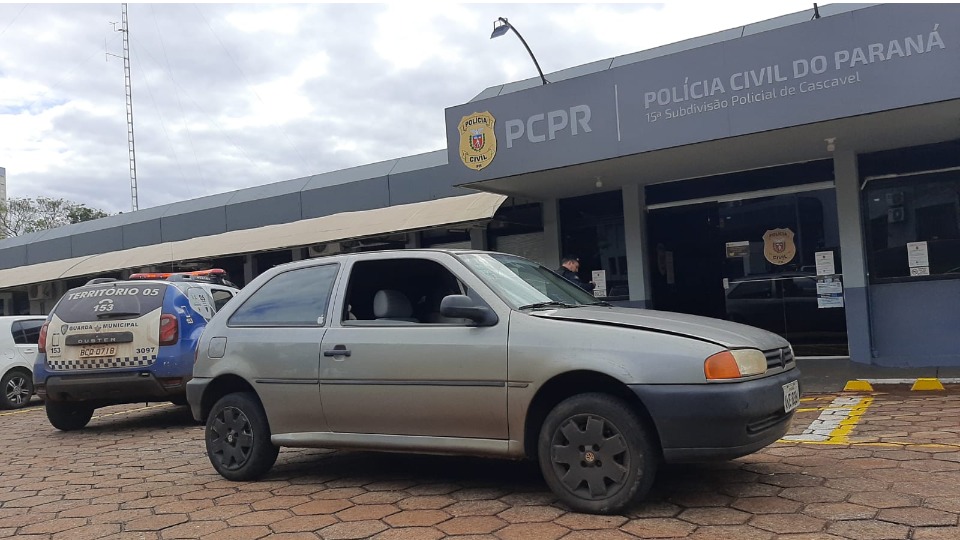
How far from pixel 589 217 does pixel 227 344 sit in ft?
25.7

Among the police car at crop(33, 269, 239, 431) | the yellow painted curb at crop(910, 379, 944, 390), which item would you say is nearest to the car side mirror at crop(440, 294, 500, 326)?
the police car at crop(33, 269, 239, 431)

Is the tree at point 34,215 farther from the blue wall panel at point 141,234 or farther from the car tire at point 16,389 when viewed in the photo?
the car tire at point 16,389

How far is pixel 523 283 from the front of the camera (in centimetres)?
473

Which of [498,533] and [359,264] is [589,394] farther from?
[359,264]

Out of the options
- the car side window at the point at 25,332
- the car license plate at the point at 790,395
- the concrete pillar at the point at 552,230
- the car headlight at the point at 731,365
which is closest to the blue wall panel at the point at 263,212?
the car side window at the point at 25,332

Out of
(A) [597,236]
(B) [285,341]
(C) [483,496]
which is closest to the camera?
(C) [483,496]

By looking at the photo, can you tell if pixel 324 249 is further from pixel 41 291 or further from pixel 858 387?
pixel 41 291

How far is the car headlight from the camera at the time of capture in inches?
143

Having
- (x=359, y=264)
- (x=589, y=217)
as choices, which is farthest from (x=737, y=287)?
(x=359, y=264)

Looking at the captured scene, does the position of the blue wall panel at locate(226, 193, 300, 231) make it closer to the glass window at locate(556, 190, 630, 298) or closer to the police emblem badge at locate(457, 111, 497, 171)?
the glass window at locate(556, 190, 630, 298)

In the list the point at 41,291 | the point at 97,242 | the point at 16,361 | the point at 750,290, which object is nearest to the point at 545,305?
the point at 750,290

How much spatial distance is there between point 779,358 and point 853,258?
6433 mm

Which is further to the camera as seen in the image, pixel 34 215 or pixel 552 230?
pixel 34 215

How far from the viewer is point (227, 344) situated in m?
5.18
